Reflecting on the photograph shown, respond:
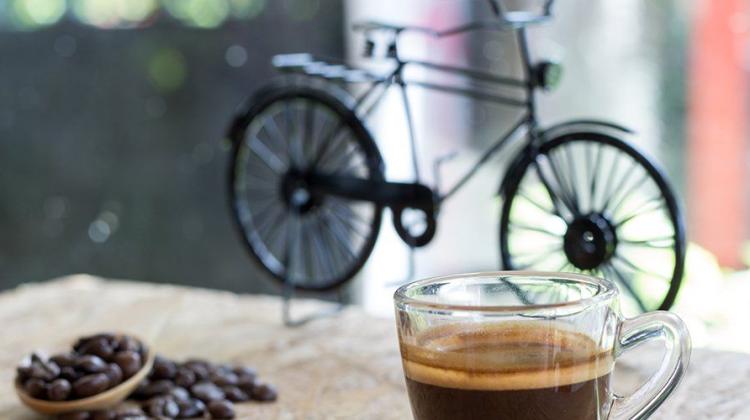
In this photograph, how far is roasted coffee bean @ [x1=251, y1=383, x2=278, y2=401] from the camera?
94 cm

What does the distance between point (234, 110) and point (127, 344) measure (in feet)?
3.04

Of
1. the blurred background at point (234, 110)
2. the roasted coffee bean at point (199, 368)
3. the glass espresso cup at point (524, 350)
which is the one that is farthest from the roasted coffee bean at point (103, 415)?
the blurred background at point (234, 110)

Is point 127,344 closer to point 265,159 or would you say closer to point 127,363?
point 127,363

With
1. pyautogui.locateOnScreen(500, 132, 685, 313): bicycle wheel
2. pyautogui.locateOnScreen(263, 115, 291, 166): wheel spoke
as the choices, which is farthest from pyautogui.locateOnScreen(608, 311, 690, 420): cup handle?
pyautogui.locateOnScreen(263, 115, 291, 166): wheel spoke

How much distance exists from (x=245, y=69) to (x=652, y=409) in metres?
1.27

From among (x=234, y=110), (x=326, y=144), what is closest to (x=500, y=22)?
(x=326, y=144)

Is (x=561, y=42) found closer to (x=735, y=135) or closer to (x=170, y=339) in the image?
(x=735, y=135)

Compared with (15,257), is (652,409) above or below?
above

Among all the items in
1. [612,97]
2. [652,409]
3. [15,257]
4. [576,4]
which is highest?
[576,4]

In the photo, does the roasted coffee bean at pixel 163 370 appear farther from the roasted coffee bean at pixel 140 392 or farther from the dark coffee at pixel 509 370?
the dark coffee at pixel 509 370

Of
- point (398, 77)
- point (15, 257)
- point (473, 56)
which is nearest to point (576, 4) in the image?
point (473, 56)

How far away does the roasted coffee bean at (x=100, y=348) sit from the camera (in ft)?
3.04

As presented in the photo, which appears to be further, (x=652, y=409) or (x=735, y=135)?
(x=735, y=135)

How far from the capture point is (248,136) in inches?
51.6
